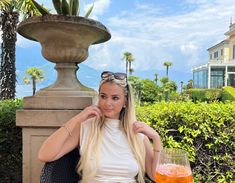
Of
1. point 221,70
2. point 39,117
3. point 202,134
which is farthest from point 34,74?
point 39,117

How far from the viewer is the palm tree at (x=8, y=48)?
12750mm

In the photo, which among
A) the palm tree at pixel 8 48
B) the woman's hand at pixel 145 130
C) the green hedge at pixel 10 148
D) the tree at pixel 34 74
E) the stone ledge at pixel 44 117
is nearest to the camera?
the woman's hand at pixel 145 130

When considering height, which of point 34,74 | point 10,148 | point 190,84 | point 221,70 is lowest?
point 10,148

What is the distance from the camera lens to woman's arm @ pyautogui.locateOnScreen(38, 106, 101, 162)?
215 centimetres

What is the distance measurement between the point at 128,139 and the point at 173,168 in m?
0.88

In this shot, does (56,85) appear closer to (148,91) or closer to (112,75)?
(112,75)

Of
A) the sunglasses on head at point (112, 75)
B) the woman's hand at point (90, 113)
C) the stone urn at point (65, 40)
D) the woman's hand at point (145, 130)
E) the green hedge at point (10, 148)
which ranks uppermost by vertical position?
the stone urn at point (65, 40)

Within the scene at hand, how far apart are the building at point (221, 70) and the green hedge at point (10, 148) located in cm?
4260

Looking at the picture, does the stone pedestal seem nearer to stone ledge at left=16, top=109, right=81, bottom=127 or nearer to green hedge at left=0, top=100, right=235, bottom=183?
stone ledge at left=16, top=109, right=81, bottom=127

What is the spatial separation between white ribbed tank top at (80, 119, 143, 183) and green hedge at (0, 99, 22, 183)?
4.87 ft

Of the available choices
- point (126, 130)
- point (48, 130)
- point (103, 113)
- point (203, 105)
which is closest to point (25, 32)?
point (48, 130)

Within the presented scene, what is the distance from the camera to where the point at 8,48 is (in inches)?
502

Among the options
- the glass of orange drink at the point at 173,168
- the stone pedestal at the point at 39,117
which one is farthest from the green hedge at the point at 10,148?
the glass of orange drink at the point at 173,168

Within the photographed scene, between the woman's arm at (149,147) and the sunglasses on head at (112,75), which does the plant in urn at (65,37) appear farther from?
the woman's arm at (149,147)
